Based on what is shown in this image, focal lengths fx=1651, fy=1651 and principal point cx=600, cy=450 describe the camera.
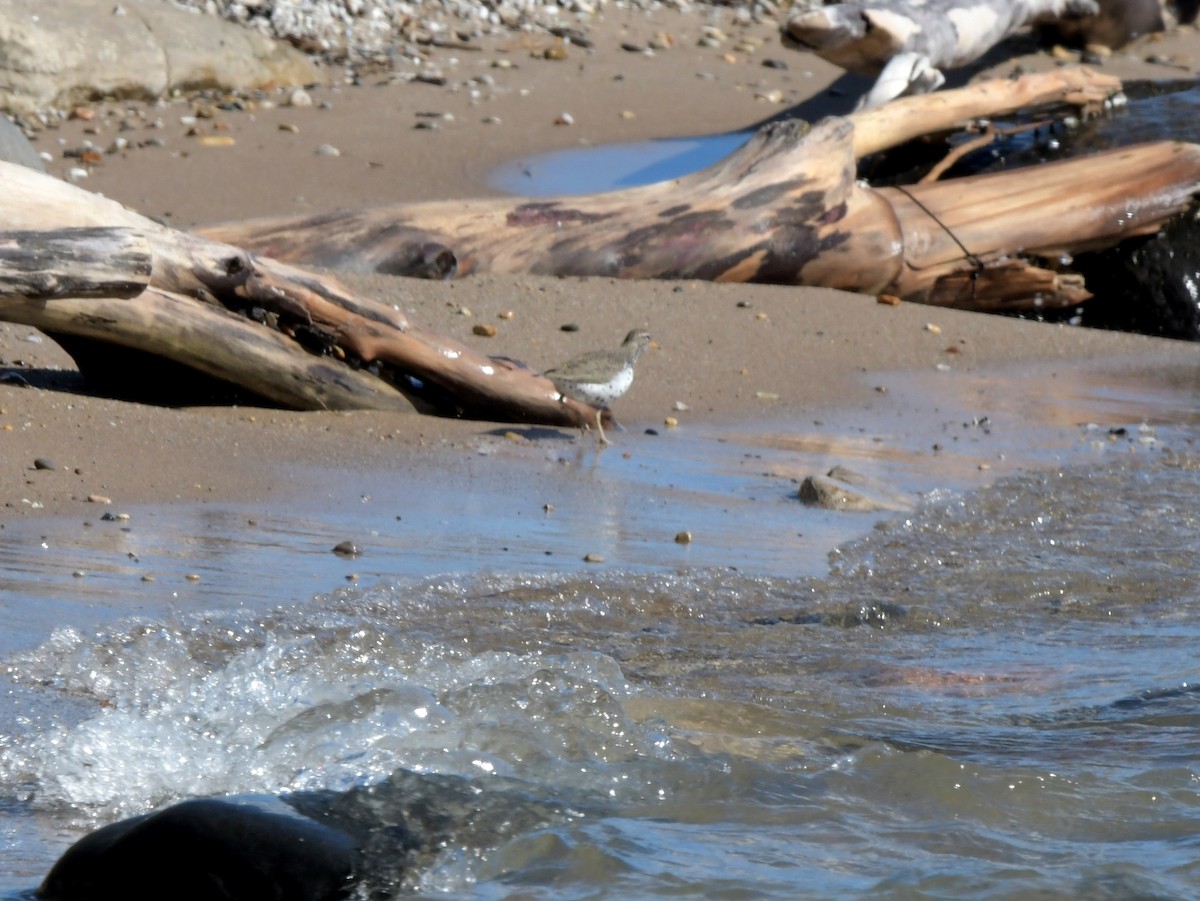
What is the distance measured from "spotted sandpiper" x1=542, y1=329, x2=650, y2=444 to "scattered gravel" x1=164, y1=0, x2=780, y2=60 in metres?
7.74

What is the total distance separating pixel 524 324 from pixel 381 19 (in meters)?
7.22

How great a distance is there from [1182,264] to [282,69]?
676 centimetres

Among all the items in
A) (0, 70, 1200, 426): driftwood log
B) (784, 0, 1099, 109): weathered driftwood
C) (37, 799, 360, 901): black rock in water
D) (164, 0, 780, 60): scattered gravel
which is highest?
(784, 0, 1099, 109): weathered driftwood

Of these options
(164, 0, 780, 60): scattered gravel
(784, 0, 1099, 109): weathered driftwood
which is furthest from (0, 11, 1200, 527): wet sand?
(784, 0, 1099, 109): weathered driftwood

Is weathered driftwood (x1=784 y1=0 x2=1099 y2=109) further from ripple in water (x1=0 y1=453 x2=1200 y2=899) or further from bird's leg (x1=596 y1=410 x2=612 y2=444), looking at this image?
ripple in water (x1=0 y1=453 x2=1200 y2=899)

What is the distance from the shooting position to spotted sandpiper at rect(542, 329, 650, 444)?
6.16 m

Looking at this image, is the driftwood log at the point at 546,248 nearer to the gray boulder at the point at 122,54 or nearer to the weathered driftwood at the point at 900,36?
the weathered driftwood at the point at 900,36

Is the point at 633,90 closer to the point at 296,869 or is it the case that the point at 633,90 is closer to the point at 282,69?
the point at 282,69

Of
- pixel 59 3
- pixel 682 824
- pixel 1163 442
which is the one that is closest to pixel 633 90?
pixel 59 3

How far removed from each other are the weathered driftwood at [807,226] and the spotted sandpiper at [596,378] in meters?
2.06

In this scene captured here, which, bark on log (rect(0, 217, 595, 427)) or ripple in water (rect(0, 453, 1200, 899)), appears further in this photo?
bark on log (rect(0, 217, 595, 427))

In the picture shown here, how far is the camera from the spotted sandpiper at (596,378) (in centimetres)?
616

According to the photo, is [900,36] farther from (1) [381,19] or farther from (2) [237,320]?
(2) [237,320]

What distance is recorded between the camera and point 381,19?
46.0 ft
